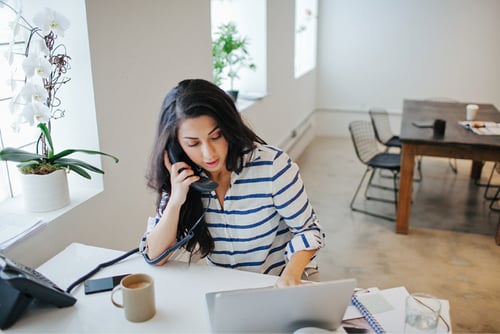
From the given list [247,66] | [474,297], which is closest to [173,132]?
[474,297]

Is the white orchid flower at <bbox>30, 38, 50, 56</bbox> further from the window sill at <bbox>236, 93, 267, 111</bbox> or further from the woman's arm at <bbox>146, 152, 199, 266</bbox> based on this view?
the window sill at <bbox>236, 93, 267, 111</bbox>

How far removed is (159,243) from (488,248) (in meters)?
2.62

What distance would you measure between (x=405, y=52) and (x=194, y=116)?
191 inches

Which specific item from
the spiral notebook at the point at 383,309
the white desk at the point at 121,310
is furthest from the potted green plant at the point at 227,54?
the spiral notebook at the point at 383,309

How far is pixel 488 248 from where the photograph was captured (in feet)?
10.6

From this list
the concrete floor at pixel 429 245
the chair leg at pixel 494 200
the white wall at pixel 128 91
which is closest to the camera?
the white wall at pixel 128 91

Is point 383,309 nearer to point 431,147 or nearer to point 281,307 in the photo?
point 281,307

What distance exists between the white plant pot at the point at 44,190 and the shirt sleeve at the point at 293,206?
30.1 inches

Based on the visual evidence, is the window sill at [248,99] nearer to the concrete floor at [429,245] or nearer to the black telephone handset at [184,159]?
the concrete floor at [429,245]

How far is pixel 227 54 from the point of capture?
3.45 meters

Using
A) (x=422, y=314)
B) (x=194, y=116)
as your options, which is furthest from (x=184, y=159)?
(x=422, y=314)

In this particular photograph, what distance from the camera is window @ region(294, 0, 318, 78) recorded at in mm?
5469

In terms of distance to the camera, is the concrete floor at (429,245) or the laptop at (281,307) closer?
the laptop at (281,307)

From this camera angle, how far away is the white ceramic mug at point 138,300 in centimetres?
119
